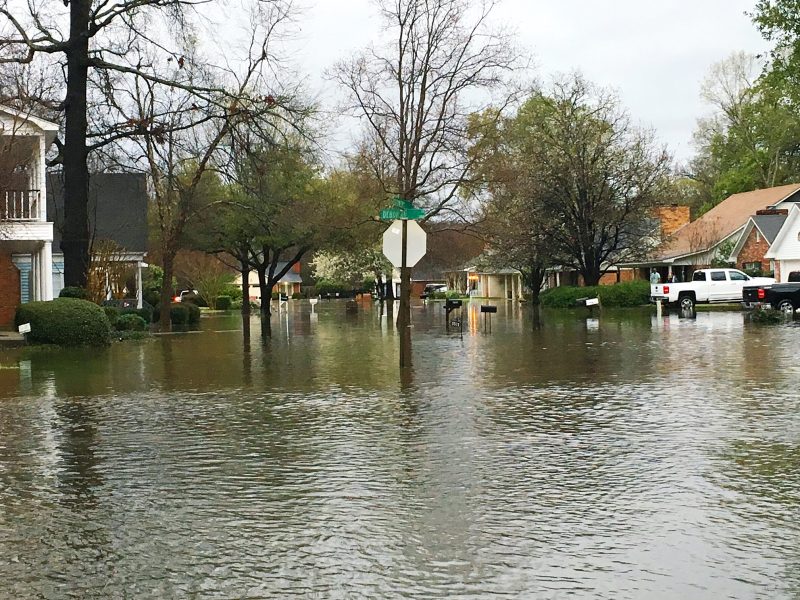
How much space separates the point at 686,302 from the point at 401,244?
108 ft

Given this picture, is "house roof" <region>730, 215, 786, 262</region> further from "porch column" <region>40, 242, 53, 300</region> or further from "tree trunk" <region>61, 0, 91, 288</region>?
"porch column" <region>40, 242, 53, 300</region>

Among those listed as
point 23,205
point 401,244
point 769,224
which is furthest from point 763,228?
point 401,244

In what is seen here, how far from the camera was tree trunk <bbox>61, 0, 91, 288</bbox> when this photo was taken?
98.8 ft

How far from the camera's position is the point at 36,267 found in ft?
110

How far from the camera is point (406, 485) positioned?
8.82m

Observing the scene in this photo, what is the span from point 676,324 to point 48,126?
2147 cm

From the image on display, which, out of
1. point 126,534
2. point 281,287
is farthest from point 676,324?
point 281,287

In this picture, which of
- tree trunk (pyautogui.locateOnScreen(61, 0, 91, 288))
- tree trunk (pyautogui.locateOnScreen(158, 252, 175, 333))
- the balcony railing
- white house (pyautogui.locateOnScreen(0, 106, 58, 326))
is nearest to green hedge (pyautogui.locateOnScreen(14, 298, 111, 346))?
white house (pyautogui.locateOnScreen(0, 106, 58, 326))

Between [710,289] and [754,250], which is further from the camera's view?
[754,250]

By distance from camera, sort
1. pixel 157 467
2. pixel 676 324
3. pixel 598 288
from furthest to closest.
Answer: pixel 598 288, pixel 676 324, pixel 157 467

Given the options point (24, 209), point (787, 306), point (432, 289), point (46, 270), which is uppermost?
point (24, 209)

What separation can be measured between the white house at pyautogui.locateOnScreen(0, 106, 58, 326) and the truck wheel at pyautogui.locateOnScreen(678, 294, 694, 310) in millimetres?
30664

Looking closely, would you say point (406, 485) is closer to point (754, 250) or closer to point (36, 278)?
point (36, 278)

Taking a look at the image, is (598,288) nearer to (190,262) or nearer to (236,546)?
(190,262)
